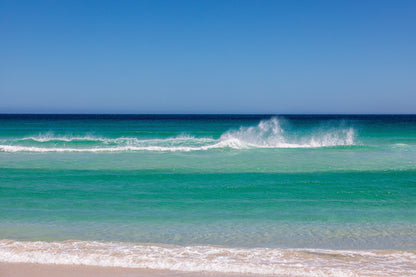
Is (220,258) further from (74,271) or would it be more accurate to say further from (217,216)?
(217,216)

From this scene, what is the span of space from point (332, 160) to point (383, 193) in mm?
6589

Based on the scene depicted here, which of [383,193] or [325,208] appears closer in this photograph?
[325,208]

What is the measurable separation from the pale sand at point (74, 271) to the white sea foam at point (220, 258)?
0.10 meters

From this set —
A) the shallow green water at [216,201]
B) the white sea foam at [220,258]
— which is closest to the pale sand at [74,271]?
the white sea foam at [220,258]

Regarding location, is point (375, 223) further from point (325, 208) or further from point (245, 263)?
point (245, 263)

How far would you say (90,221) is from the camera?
7.41 m

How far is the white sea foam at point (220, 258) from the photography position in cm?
510

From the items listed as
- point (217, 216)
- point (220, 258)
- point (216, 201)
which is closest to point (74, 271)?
point (220, 258)

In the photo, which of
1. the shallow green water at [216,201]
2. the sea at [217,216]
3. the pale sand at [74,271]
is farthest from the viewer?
the shallow green water at [216,201]

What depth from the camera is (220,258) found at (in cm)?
546

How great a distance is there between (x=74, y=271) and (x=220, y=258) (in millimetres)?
2099

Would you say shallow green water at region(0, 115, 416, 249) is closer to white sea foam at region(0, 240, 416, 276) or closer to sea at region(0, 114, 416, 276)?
sea at region(0, 114, 416, 276)

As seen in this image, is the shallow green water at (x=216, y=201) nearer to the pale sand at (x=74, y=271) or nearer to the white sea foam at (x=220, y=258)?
the white sea foam at (x=220, y=258)

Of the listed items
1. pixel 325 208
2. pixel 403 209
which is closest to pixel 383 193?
pixel 403 209
